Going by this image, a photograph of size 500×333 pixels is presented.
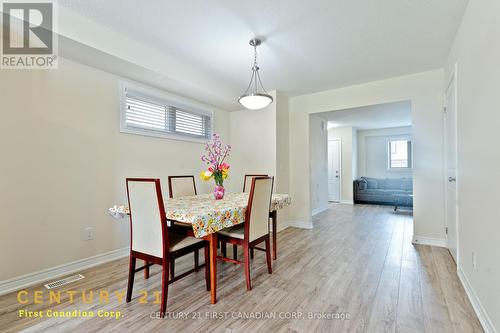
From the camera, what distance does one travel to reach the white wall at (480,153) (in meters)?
1.42

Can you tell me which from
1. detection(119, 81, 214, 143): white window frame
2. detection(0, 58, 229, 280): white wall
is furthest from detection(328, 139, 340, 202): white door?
detection(0, 58, 229, 280): white wall

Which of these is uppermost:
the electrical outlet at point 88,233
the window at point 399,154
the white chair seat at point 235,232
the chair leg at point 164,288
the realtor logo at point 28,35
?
the realtor logo at point 28,35

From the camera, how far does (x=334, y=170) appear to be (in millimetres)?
7426

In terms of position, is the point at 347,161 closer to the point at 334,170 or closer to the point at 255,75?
the point at 334,170

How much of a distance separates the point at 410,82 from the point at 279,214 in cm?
296

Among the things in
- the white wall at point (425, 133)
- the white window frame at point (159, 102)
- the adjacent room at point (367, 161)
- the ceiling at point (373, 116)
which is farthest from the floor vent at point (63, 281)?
the adjacent room at point (367, 161)

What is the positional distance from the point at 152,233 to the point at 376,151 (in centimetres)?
784

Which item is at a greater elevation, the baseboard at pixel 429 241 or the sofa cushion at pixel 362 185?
the sofa cushion at pixel 362 185

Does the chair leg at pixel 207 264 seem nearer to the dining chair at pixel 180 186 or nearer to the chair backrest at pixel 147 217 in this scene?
the chair backrest at pixel 147 217

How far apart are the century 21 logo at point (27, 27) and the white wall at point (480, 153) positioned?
3.35m

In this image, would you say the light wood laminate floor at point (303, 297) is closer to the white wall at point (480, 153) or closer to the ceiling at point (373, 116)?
the white wall at point (480, 153)

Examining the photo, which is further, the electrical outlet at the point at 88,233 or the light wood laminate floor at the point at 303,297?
the electrical outlet at the point at 88,233

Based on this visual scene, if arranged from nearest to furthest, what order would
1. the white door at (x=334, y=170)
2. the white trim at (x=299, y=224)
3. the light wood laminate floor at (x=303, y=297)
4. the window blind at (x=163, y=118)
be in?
the light wood laminate floor at (x=303, y=297) → the window blind at (x=163, y=118) → the white trim at (x=299, y=224) → the white door at (x=334, y=170)

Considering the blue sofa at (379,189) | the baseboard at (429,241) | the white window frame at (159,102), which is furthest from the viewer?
the blue sofa at (379,189)
